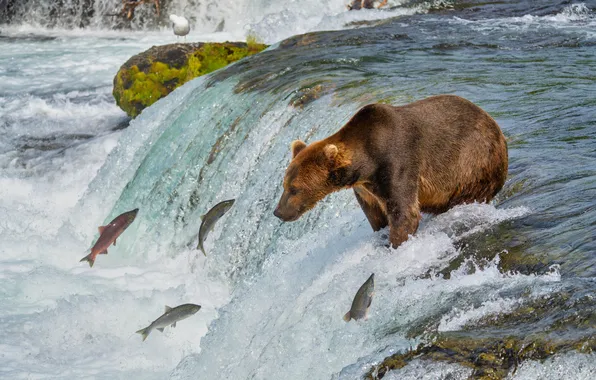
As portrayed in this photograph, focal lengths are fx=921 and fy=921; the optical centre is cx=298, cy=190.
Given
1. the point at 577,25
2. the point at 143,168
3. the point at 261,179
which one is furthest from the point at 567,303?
the point at 577,25

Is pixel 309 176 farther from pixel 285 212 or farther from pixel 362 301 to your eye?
pixel 362 301

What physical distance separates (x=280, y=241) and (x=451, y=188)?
6.30 feet

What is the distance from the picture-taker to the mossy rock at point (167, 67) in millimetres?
11008

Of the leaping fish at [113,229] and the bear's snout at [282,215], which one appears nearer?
the bear's snout at [282,215]

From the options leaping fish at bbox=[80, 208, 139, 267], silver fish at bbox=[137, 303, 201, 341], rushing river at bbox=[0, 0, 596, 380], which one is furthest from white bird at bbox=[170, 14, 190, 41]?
silver fish at bbox=[137, 303, 201, 341]

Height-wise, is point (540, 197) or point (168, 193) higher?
point (540, 197)

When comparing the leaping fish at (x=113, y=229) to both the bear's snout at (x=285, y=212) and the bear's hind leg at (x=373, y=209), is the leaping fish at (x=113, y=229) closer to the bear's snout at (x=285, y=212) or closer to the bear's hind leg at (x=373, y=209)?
the bear's snout at (x=285, y=212)

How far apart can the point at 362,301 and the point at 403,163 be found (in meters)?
0.84

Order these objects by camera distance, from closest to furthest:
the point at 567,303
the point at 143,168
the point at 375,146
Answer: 1. the point at 567,303
2. the point at 375,146
3. the point at 143,168

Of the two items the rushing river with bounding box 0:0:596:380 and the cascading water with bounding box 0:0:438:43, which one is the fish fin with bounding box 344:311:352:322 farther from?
the cascading water with bounding box 0:0:438:43

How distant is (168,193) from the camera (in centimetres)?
780

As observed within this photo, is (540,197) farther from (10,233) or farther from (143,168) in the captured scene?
(10,233)

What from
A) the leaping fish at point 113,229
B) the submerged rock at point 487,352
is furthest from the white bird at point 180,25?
the submerged rock at point 487,352

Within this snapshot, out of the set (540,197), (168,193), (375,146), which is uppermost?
(375,146)
